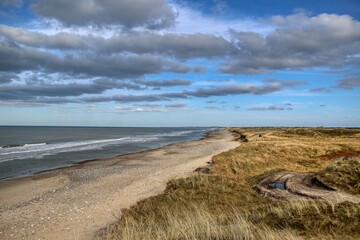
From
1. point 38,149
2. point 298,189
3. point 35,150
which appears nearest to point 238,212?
point 298,189

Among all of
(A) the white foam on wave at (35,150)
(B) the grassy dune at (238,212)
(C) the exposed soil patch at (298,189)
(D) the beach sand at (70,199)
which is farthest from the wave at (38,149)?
(C) the exposed soil patch at (298,189)

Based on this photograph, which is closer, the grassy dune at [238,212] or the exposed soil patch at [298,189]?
the grassy dune at [238,212]

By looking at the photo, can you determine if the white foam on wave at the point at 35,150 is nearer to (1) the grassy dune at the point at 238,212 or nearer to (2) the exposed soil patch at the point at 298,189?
(1) the grassy dune at the point at 238,212

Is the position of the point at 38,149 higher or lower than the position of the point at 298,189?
lower

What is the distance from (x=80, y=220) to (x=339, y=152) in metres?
27.1

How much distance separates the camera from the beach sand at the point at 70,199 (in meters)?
13.1

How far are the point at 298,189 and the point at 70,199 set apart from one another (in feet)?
39.0

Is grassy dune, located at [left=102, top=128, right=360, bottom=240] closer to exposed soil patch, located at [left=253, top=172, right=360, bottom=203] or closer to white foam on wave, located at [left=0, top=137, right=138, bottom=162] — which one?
exposed soil patch, located at [left=253, top=172, right=360, bottom=203]

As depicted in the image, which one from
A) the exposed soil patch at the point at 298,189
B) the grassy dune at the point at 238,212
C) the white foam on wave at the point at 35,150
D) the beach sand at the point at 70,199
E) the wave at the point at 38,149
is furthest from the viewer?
the wave at the point at 38,149

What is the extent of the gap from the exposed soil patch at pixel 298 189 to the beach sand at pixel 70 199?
606cm

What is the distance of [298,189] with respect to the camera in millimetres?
15758

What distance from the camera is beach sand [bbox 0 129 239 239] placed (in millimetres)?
13148

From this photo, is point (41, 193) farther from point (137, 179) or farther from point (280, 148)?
point (280, 148)

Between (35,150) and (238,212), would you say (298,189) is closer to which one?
(238,212)
